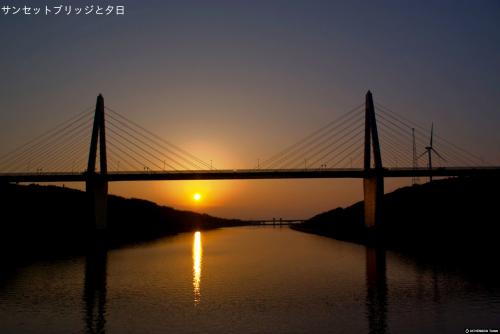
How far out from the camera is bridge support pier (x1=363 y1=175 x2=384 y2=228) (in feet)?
195

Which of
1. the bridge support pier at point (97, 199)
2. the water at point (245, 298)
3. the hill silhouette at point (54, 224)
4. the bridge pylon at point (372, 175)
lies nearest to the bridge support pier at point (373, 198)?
the bridge pylon at point (372, 175)

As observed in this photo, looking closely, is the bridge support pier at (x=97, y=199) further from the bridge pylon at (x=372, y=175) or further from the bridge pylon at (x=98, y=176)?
the bridge pylon at (x=372, y=175)

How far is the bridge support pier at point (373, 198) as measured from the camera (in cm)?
5956

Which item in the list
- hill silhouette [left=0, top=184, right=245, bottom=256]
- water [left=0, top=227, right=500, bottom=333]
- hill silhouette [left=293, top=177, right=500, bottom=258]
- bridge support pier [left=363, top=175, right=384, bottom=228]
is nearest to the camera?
water [left=0, top=227, right=500, bottom=333]

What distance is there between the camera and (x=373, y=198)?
198ft

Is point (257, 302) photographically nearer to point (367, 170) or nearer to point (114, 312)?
point (114, 312)

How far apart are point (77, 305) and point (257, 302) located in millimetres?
7579

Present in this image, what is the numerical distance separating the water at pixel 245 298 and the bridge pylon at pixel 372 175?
22.6 metres

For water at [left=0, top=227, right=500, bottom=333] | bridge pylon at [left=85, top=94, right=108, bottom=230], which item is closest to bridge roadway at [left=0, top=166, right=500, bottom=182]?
bridge pylon at [left=85, top=94, right=108, bottom=230]

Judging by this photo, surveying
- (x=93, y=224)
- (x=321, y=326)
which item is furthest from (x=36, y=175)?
(x=321, y=326)

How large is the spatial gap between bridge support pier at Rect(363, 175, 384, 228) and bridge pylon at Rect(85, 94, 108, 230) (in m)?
31.4

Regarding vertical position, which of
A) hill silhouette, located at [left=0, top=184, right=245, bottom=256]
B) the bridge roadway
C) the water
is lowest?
the water

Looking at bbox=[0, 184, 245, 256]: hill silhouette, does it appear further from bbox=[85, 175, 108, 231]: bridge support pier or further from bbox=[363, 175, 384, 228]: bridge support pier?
bbox=[363, 175, 384, 228]: bridge support pier

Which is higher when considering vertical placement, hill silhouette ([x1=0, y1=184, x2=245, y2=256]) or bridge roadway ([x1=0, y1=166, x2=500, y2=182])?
bridge roadway ([x1=0, y1=166, x2=500, y2=182])
